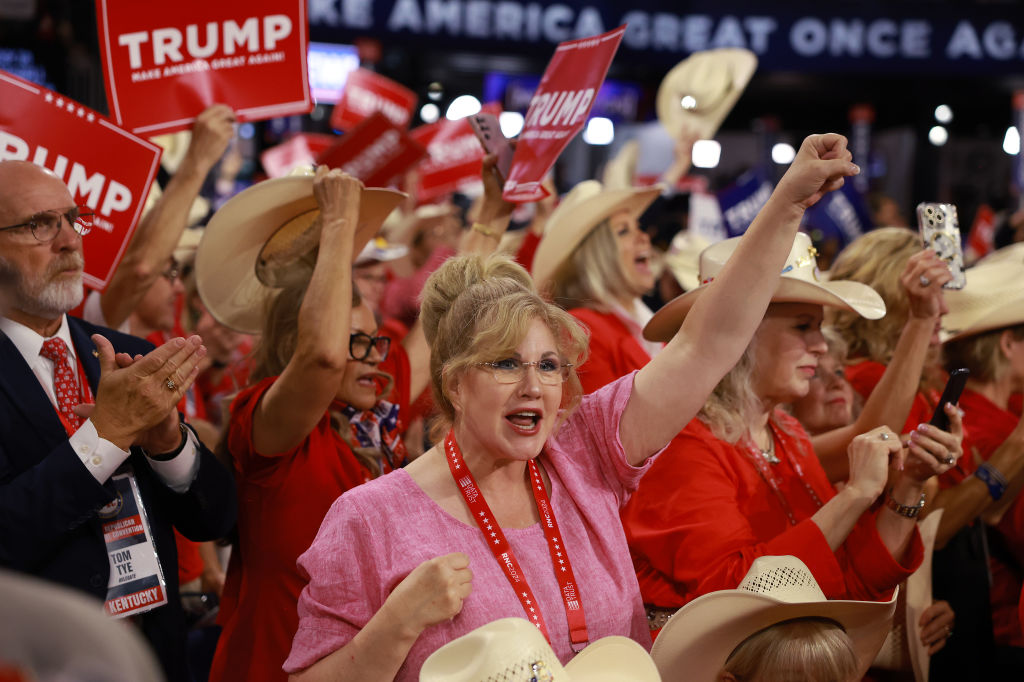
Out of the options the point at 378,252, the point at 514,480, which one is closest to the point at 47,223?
the point at 514,480

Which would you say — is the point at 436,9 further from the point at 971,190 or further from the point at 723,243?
the point at 971,190

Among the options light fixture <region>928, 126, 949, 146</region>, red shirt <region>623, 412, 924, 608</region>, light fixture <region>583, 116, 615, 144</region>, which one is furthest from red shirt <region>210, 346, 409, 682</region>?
light fixture <region>583, 116, 615, 144</region>

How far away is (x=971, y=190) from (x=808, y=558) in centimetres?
1816

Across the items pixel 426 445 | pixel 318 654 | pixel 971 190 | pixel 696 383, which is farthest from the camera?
pixel 971 190

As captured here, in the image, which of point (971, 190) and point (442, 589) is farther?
point (971, 190)

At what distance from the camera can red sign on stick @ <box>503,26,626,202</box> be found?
335cm

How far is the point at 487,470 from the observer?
233 centimetres

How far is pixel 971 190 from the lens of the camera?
743 inches

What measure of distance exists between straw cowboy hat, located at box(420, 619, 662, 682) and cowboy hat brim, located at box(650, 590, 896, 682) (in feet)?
1.06

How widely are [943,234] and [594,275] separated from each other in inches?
58.1

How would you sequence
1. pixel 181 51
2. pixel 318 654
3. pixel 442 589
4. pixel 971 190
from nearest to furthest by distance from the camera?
pixel 442 589 < pixel 318 654 < pixel 181 51 < pixel 971 190


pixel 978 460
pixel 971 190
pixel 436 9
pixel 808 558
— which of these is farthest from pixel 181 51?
pixel 971 190

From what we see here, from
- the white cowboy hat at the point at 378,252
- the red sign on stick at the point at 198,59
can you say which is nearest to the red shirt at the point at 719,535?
the red sign on stick at the point at 198,59

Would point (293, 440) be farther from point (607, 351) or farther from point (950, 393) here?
point (950, 393)
